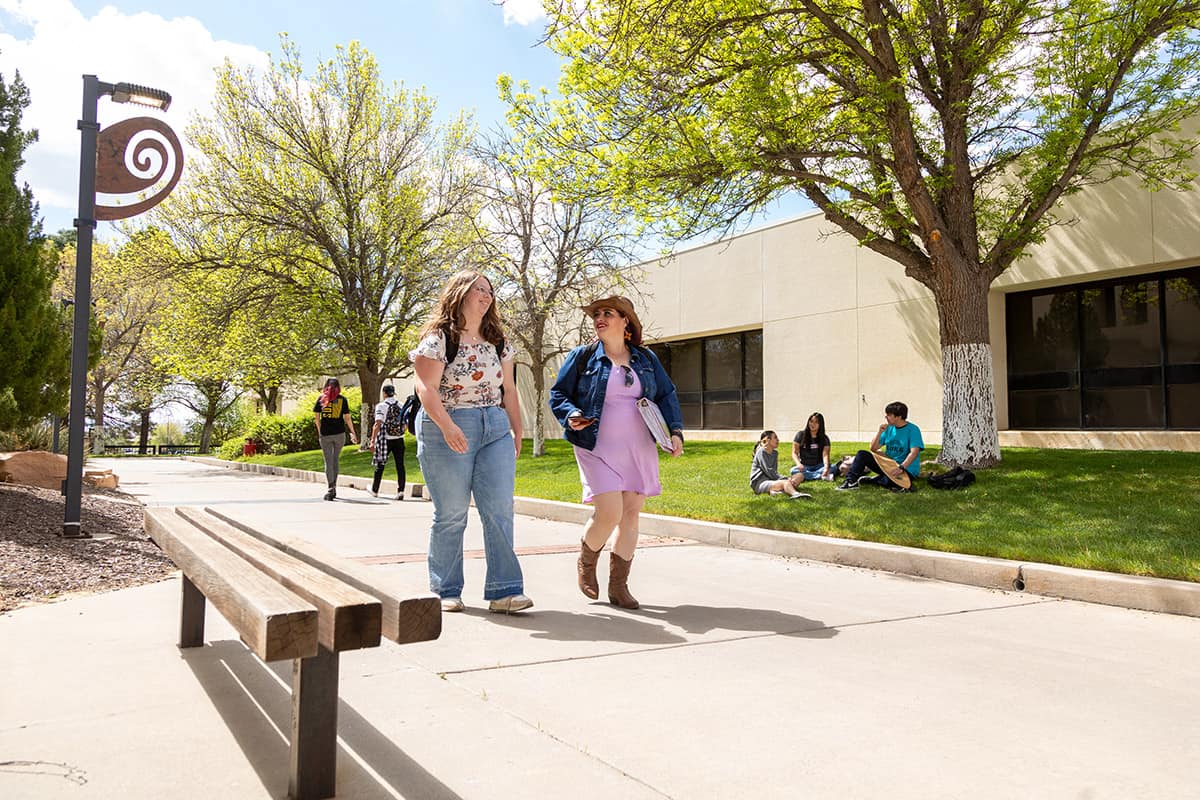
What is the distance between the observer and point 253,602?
2.45 metres

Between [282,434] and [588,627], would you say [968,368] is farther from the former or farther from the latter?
[282,434]

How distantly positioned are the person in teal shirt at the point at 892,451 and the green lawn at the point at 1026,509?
0.68 feet

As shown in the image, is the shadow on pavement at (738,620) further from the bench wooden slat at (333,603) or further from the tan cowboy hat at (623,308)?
the bench wooden slat at (333,603)

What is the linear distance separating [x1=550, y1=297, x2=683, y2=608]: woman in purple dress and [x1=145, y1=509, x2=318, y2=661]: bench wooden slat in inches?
92.9

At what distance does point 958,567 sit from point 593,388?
3.33 m

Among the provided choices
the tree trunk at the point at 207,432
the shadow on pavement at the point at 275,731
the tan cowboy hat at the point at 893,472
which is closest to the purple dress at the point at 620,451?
the shadow on pavement at the point at 275,731

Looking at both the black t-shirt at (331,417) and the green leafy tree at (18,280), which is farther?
the black t-shirt at (331,417)

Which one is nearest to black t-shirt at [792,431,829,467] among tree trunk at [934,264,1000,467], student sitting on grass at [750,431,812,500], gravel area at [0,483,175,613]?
student sitting on grass at [750,431,812,500]

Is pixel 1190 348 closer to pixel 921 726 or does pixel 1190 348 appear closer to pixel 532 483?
pixel 532 483

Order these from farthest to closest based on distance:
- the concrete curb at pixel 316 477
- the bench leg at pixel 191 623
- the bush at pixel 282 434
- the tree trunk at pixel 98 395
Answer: the tree trunk at pixel 98 395 → the bush at pixel 282 434 → the concrete curb at pixel 316 477 → the bench leg at pixel 191 623

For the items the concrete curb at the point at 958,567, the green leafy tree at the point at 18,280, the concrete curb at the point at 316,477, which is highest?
the green leafy tree at the point at 18,280

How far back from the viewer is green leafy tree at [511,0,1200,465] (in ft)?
35.0

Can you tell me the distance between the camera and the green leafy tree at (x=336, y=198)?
2578 centimetres

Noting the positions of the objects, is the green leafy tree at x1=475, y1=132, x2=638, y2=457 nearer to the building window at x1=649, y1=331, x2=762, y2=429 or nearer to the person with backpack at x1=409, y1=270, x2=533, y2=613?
the building window at x1=649, y1=331, x2=762, y2=429
